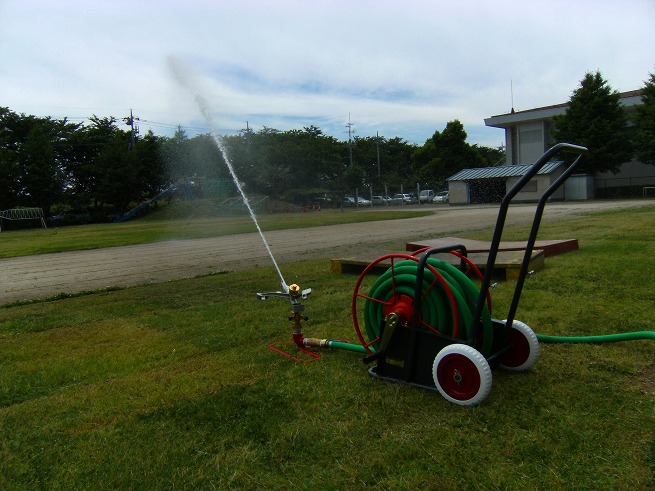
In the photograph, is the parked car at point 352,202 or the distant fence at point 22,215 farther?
the parked car at point 352,202

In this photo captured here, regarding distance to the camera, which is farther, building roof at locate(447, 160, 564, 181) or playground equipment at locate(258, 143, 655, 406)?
building roof at locate(447, 160, 564, 181)

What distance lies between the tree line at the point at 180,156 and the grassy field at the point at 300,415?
3028 centimetres

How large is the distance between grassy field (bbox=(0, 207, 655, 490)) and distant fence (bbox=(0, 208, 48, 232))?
143 ft

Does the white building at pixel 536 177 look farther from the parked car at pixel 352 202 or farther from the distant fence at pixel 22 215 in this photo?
the distant fence at pixel 22 215

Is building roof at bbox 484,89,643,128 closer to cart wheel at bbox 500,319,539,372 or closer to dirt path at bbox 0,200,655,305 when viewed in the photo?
dirt path at bbox 0,200,655,305

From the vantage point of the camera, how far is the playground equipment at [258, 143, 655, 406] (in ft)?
10.3

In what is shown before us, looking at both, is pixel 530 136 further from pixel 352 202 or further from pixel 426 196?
pixel 352 202

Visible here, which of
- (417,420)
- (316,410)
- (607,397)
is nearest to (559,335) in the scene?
(607,397)

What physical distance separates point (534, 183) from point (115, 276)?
132 feet

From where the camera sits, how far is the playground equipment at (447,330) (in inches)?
123

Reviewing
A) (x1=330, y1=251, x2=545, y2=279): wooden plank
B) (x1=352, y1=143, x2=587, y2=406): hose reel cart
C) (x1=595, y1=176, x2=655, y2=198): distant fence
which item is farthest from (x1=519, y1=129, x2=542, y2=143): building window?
(x1=352, y1=143, x2=587, y2=406): hose reel cart

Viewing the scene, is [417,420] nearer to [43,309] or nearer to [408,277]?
[408,277]

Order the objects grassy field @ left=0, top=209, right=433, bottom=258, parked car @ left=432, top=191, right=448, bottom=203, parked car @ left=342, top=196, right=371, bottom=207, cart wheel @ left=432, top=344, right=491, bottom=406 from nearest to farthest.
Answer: cart wheel @ left=432, top=344, right=491, bottom=406 → grassy field @ left=0, top=209, right=433, bottom=258 → parked car @ left=432, top=191, right=448, bottom=203 → parked car @ left=342, top=196, right=371, bottom=207

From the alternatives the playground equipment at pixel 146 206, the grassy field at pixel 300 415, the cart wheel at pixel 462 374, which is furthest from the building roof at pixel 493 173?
the cart wheel at pixel 462 374
